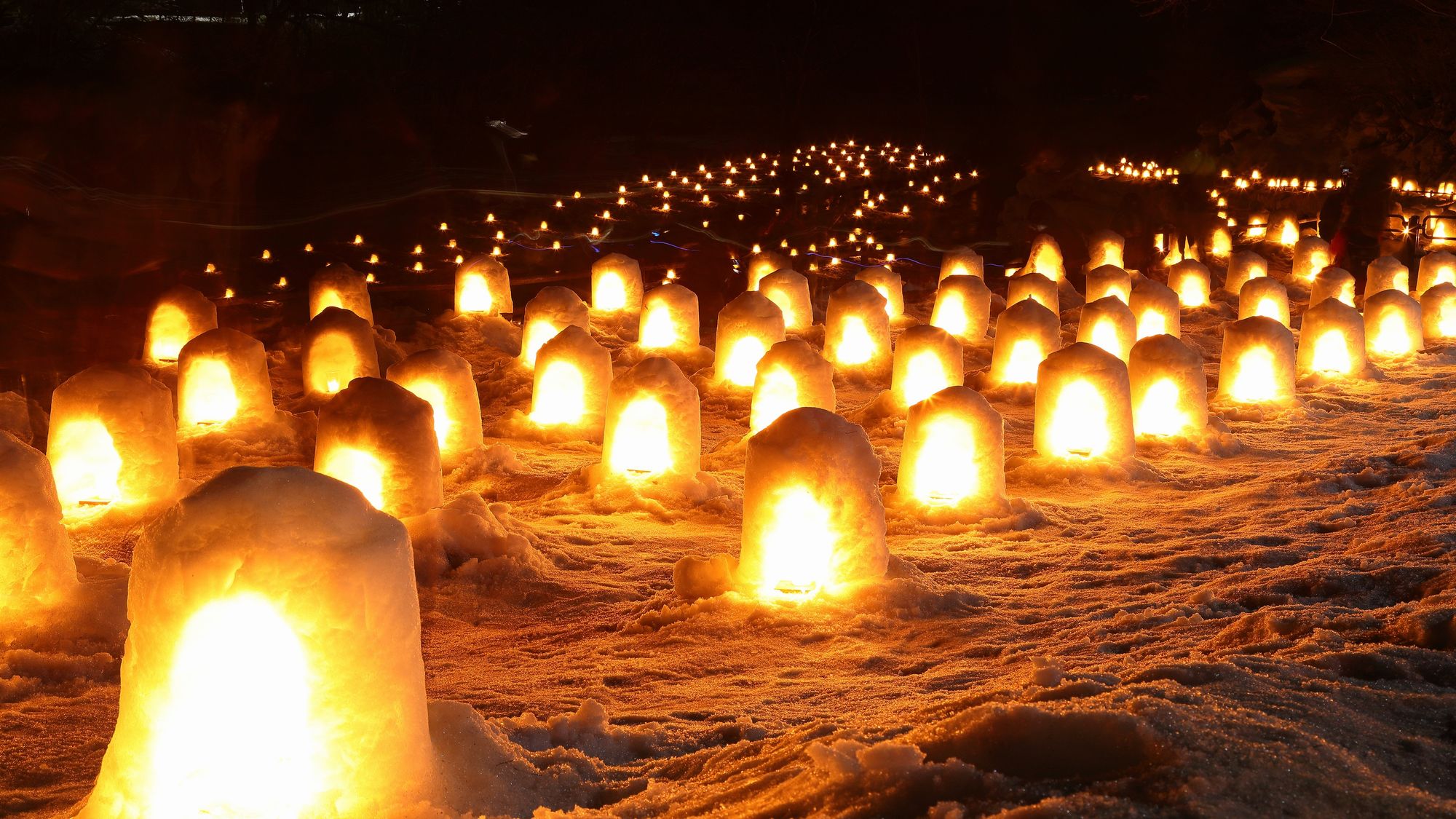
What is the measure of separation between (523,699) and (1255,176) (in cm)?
2139

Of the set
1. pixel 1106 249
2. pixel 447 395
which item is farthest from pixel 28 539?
pixel 1106 249

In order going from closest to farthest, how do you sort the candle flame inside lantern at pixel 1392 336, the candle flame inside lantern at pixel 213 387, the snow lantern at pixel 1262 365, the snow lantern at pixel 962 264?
the candle flame inside lantern at pixel 213 387 → the snow lantern at pixel 1262 365 → the candle flame inside lantern at pixel 1392 336 → the snow lantern at pixel 962 264

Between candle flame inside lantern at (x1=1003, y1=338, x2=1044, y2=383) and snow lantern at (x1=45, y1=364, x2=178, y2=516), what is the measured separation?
7.51 metres

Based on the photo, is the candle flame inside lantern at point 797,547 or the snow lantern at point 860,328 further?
the snow lantern at point 860,328

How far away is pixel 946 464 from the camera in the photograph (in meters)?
8.23

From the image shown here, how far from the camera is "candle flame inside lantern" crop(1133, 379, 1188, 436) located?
10227mm

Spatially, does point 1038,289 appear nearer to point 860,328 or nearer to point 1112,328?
point 1112,328

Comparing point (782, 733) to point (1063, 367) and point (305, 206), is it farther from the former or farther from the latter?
point (305, 206)

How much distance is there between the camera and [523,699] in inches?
209

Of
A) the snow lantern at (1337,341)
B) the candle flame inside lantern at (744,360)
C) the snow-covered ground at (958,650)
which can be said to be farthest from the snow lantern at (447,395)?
the snow lantern at (1337,341)

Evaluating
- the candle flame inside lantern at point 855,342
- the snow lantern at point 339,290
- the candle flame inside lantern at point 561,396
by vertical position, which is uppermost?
the snow lantern at point 339,290

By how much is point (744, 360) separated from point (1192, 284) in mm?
7489

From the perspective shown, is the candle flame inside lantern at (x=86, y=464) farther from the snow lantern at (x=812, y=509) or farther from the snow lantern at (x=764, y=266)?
the snow lantern at (x=764, y=266)

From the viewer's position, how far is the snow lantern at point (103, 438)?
8.16m
